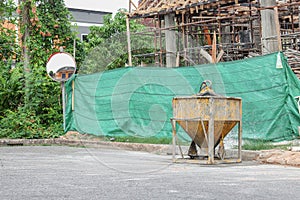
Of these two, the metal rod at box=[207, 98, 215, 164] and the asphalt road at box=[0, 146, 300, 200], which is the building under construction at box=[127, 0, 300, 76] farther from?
the asphalt road at box=[0, 146, 300, 200]

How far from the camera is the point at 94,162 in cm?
1220

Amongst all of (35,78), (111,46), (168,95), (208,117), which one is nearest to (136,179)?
(208,117)

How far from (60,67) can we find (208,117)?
9.29 meters

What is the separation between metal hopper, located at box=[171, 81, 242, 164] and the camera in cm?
1191

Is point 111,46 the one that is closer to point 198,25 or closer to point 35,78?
point 35,78

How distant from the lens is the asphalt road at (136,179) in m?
7.50

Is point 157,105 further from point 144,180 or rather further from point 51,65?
point 144,180

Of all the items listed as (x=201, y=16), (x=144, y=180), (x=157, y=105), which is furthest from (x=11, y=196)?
(x=201, y=16)

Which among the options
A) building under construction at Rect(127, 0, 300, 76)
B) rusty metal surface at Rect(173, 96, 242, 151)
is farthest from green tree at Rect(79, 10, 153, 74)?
rusty metal surface at Rect(173, 96, 242, 151)

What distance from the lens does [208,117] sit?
1190cm

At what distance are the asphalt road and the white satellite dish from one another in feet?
22.7

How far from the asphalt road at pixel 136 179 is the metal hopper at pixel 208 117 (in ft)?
2.20

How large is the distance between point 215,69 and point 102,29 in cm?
2173

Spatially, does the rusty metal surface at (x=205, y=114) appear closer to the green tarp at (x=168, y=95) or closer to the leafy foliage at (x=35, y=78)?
the green tarp at (x=168, y=95)
